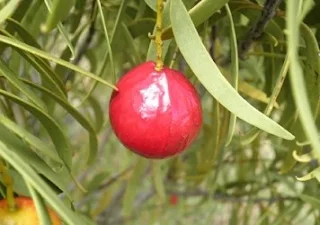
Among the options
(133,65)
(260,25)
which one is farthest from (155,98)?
(133,65)

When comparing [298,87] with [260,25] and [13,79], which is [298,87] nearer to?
[13,79]

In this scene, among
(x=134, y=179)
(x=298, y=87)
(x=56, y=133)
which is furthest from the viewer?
(x=134, y=179)

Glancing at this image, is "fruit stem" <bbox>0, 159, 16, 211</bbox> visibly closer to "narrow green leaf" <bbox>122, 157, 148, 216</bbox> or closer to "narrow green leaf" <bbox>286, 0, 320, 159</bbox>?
"narrow green leaf" <bbox>286, 0, 320, 159</bbox>

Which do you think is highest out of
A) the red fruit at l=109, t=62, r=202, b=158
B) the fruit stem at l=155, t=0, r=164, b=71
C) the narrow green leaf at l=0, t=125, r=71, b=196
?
the fruit stem at l=155, t=0, r=164, b=71

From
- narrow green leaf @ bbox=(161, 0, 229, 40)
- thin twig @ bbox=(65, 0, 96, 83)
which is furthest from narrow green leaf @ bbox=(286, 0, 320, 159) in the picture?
thin twig @ bbox=(65, 0, 96, 83)

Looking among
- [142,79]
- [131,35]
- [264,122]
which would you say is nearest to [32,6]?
[131,35]

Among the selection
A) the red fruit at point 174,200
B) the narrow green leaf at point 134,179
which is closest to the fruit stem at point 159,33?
the narrow green leaf at point 134,179
